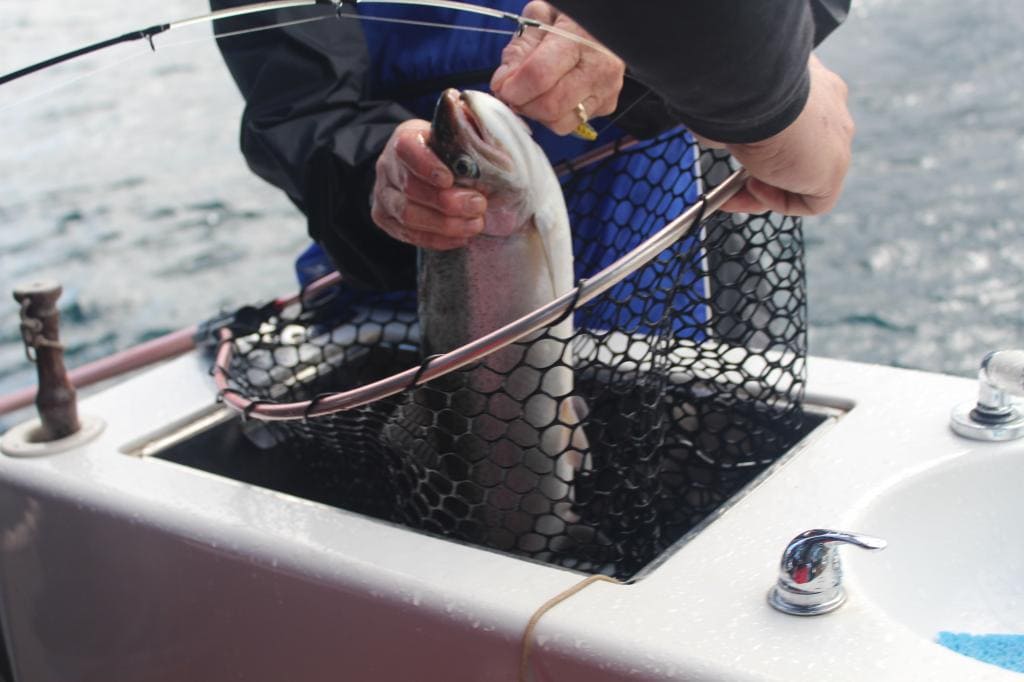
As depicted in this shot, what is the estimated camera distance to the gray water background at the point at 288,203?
4.98 meters

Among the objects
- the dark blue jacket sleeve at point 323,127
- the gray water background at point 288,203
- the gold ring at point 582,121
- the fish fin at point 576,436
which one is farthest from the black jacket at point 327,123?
the gray water background at point 288,203

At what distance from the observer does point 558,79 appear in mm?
1337

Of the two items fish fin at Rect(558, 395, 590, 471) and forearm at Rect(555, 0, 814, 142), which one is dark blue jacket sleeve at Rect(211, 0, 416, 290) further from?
forearm at Rect(555, 0, 814, 142)

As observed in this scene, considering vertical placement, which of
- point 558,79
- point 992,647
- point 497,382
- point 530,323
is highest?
point 558,79

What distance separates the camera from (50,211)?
284 inches

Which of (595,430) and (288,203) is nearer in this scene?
(595,430)

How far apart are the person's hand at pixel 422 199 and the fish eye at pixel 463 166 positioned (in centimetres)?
2

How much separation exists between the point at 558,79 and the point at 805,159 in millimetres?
409

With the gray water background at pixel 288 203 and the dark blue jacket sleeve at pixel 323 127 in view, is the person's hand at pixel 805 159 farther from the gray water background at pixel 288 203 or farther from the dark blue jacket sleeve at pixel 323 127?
the gray water background at pixel 288 203

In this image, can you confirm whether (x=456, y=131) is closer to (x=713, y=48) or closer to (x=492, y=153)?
(x=492, y=153)

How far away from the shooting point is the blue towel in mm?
1100

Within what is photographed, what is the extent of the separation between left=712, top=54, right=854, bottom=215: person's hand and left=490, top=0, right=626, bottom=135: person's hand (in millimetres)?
253

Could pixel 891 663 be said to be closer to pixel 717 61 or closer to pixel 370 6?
pixel 717 61

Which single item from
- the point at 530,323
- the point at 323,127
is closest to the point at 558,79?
the point at 530,323
